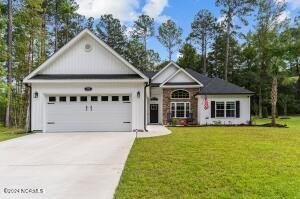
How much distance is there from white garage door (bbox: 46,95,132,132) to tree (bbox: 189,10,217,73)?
32.4 meters

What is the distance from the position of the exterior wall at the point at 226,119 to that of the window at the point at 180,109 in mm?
999

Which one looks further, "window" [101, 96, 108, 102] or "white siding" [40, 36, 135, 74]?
"white siding" [40, 36, 135, 74]

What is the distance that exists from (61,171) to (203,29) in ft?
151

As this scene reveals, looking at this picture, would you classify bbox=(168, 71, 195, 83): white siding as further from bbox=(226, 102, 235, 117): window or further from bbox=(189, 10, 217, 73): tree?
bbox=(189, 10, 217, 73): tree

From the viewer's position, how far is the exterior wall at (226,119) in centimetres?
2789

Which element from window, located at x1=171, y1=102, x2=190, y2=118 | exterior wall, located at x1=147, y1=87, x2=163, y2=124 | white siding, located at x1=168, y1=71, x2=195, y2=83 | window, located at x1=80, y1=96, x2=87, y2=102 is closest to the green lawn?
window, located at x1=80, y1=96, x2=87, y2=102

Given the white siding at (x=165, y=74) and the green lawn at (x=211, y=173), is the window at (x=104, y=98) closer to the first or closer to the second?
the green lawn at (x=211, y=173)

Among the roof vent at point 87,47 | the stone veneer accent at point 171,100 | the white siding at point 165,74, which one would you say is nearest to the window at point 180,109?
the stone veneer accent at point 171,100

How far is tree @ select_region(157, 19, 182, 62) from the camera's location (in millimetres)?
52094

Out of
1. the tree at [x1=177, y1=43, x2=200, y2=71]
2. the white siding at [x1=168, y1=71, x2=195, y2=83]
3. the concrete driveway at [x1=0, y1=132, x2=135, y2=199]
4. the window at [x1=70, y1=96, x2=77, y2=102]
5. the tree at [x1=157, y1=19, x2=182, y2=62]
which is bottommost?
the concrete driveway at [x1=0, y1=132, x2=135, y2=199]

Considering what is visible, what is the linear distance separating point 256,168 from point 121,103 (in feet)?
40.8

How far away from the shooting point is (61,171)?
805cm

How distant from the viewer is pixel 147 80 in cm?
1941

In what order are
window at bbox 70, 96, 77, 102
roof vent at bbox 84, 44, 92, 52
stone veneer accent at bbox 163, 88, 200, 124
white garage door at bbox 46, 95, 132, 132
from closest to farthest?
white garage door at bbox 46, 95, 132, 132 < window at bbox 70, 96, 77, 102 < roof vent at bbox 84, 44, 92, 52 < stone veneer accent at bbox 163, 88, 200, 124
